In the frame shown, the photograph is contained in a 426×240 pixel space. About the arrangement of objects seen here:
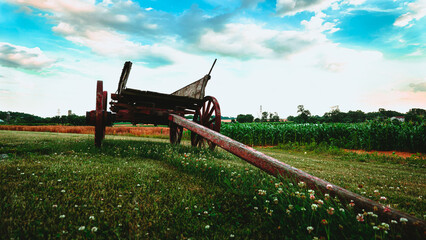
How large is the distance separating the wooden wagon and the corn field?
410 inches

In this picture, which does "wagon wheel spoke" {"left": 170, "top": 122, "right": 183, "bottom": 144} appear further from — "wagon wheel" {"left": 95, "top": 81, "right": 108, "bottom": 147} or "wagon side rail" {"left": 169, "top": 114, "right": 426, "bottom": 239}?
"wagon side rail" {"left": 169, "top": 114, "right": 426, "bottom": 239}

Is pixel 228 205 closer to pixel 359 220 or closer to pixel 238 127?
pixel 359 220

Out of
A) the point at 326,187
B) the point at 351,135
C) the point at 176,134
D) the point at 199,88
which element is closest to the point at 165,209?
the point at 326,187

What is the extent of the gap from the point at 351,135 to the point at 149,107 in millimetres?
13423

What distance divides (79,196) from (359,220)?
2317mm

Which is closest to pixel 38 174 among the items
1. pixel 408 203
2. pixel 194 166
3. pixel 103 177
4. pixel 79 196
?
pixel 103 177

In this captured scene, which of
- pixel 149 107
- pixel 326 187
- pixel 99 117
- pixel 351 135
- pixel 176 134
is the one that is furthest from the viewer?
pixel 351 135

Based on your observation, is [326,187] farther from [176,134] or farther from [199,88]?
[176,134]

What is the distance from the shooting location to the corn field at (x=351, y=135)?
37.7 feet

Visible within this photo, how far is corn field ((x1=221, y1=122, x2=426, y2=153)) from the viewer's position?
37.7 feet

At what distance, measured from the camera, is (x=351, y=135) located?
43.6 feet

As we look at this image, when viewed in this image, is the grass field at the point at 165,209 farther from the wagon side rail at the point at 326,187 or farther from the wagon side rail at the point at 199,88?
the wagon side rail at the point at 199,88

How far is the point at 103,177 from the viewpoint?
2.51 meters

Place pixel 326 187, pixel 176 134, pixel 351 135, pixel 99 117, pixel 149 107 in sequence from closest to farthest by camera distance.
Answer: pixel 326 187
pixel 99 117
pixel 149 107
pixel 176 134
pixel 351 135
